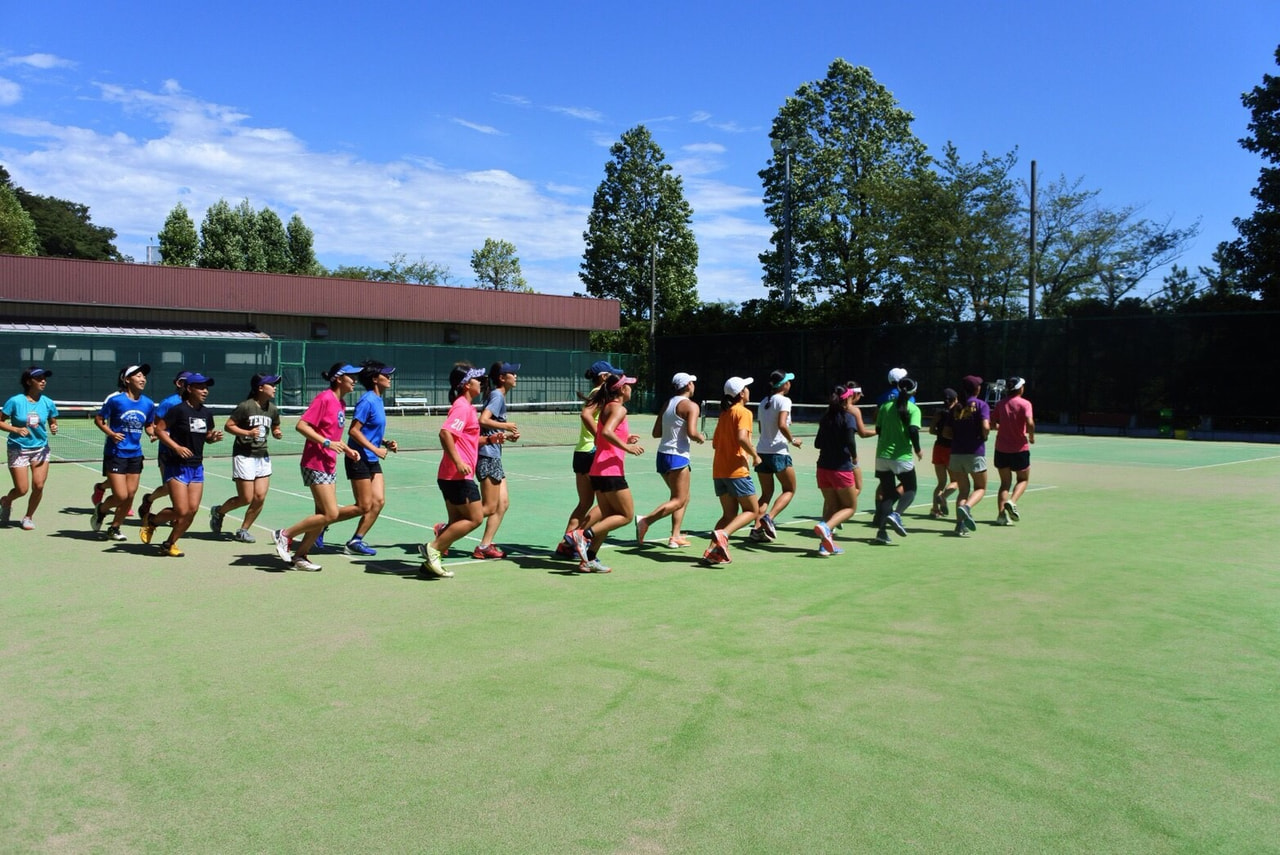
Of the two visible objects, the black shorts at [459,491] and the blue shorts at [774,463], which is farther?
the blue shorts at [774,463]

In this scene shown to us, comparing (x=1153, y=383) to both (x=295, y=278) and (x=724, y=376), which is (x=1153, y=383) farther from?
(x=295, y=278)

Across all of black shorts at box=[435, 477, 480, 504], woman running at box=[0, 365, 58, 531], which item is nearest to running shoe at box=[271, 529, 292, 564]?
black shorts at box=[435, 477, 480, 504]

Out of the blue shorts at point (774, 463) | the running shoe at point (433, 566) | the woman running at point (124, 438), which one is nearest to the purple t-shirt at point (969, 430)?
the blue shorts at point (774, 463)

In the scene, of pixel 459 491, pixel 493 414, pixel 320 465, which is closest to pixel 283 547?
pixel 320 465

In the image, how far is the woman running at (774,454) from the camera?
11.0m

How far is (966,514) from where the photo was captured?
39.1 feet

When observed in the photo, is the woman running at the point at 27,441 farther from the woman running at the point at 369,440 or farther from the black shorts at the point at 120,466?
the woman running at the point at 369,440

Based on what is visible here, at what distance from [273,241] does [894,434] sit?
61740mm

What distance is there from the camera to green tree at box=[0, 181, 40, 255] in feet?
182

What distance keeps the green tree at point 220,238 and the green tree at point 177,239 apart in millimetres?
933

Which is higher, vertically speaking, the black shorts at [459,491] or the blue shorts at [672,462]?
the blue shorts at [672,462]

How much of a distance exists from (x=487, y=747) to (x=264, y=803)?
1.06 m

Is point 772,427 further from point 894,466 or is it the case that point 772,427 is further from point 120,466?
point 120,466

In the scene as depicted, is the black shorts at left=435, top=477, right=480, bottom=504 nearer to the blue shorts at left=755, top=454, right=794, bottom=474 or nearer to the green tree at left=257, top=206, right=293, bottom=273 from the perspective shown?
the blue shorts at left=755, top=454, right=794, bottom=474
